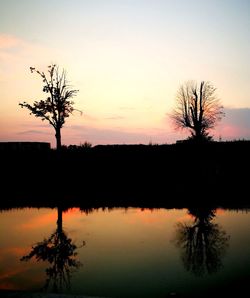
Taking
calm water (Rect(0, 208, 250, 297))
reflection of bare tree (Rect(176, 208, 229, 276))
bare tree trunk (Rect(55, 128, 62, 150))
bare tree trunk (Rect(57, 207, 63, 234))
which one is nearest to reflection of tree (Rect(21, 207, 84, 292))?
calm water (Rect(0, 208, 250, 297))

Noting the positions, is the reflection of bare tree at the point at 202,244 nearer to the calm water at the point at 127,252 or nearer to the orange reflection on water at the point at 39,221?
the calm water at the point at 127,252

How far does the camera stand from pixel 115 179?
76.6 feet

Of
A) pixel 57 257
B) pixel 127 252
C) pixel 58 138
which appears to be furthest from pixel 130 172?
pixel 57 257

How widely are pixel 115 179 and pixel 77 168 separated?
466 centimetres

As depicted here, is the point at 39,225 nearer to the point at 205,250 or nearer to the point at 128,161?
the point at 205,250

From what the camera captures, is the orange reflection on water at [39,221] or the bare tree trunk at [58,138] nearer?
the orange reflection on water at [39,221]

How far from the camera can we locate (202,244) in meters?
8.69

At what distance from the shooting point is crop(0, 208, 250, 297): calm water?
6355mm

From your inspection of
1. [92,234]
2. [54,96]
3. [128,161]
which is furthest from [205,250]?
[54,96]

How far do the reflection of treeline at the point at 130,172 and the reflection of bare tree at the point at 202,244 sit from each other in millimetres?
6308

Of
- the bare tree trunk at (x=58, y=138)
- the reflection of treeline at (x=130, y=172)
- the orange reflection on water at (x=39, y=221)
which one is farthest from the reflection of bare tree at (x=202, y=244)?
the bare tree trunk at (x=58, y=138)

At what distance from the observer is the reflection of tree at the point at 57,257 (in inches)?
260

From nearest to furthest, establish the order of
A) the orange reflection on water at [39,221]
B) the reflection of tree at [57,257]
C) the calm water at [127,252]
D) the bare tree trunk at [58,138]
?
the calm water at [127,252] → the reflection of tree at [57,257] → the orange reflection on water at [39,221] → the bare tree trunk at [58,138]

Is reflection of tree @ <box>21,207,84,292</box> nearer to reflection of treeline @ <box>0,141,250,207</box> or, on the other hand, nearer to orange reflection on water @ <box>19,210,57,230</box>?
orange reflection on water @ <box>19,210,57,230</box>
